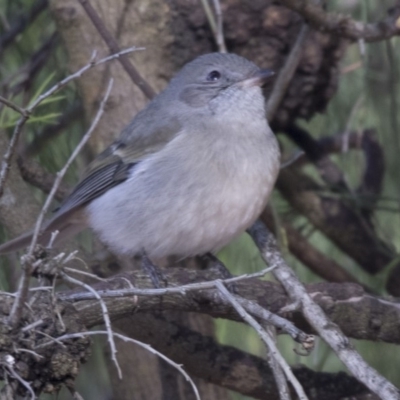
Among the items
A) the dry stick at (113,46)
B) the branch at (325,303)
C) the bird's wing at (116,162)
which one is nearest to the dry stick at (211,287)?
the branch at (325,303)

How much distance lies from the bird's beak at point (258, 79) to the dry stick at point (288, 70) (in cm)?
25

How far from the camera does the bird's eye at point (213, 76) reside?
3.37 metres

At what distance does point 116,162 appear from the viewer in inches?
133

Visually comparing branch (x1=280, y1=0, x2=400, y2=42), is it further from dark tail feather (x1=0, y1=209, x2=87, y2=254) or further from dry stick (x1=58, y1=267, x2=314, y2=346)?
dry stick (x1=58, y1=267, x2=314, y2=346)

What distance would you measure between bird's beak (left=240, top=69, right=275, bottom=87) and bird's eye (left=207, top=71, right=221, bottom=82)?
12 cm

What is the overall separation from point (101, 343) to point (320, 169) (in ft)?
4.94

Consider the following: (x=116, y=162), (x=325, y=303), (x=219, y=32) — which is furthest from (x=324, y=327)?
(x=219, y=32)

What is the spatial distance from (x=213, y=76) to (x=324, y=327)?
137 cm

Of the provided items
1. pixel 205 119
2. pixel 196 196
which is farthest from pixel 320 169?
pixel 196 196

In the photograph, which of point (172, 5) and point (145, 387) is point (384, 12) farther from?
point (145, 387)

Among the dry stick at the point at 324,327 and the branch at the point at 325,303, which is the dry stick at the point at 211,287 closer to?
the dry stick at the point at 324,327

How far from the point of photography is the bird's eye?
11.0ft

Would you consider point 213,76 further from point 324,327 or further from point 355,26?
point 324,327

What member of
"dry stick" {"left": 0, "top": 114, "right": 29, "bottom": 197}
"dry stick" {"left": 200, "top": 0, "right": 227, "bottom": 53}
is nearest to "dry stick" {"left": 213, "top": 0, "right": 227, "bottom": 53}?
"dry stick" {"left": 200, "top": 0, "right": 227, "bottom": 53}
